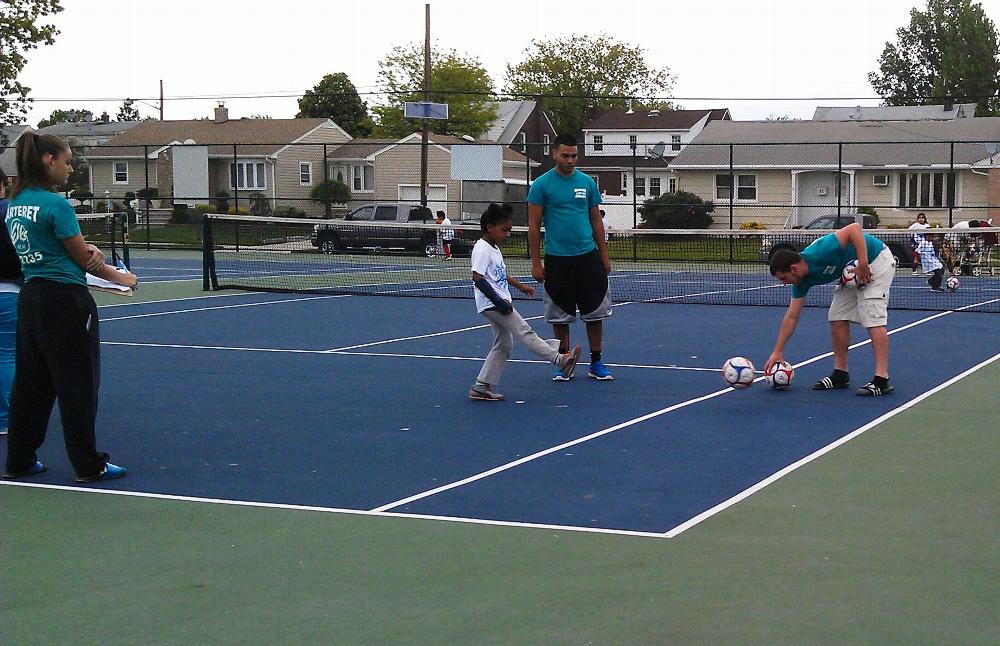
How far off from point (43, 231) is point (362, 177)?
183 feet

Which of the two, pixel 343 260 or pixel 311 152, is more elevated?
pixel 311 152

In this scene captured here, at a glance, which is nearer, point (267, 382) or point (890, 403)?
point (890, 403)

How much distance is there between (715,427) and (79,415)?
416 cm

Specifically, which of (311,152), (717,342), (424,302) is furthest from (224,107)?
(717,342)

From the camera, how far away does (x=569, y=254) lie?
1127cm

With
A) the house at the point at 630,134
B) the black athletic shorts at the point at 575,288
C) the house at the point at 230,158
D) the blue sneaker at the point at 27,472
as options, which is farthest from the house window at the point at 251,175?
the blue sneaker at the point at 27,472

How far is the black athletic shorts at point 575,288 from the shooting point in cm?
1123

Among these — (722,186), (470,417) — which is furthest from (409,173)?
(470,417)

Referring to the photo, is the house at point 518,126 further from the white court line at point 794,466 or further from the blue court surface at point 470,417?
the white court line at point 794,466

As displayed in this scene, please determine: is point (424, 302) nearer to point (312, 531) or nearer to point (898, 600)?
point (312, 531)

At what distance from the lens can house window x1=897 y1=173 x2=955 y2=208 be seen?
4684 cm

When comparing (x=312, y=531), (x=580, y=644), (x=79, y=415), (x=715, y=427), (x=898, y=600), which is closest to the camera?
(x=580, y=644)

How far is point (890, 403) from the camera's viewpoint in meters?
9.91

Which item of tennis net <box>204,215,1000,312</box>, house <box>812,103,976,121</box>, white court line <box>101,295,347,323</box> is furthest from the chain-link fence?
white court line <box>101,295,347,323</box>
